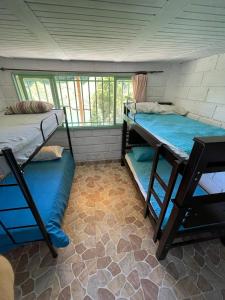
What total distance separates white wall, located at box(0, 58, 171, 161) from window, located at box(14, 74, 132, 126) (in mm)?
145

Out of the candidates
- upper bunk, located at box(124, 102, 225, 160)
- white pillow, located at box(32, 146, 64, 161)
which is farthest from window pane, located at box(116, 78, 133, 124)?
white pillow, located at box(32, 146, 64, 161)

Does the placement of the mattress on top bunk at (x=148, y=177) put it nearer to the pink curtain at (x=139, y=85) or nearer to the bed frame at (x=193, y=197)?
the bed frame at (x=193, y=197)

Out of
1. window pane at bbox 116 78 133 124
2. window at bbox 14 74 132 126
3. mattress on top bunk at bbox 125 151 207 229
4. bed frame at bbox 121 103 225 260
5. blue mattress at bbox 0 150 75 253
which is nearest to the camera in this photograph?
bed frame at bbox 121 103 225 260

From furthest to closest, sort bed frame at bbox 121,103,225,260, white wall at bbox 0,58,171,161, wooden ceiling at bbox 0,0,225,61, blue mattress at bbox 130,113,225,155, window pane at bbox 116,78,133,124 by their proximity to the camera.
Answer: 1. window pane at bbox 116,78,133,124
2. white wall at bbox 0,58,171,161
3. blue mattress at bbox 130,113,225,155
4. bed frame at bbox 121,103,225,260
5. wooden ceiling at bbox 0,0,225,61

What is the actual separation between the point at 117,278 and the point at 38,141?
1.56 meters

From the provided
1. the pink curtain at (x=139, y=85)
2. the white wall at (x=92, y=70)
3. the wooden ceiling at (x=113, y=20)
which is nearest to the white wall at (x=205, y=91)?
the white wall at (x=92, y=70)

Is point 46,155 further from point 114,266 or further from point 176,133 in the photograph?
point 176,133

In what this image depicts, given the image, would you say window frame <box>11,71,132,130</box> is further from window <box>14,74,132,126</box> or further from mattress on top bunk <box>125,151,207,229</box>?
mattress on top bunk <box>125,151,207,229</box>

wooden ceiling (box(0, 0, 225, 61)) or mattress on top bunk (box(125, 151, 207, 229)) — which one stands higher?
wooden ceiling (box(0, 0, 225, 61))

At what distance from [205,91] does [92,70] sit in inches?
76.3

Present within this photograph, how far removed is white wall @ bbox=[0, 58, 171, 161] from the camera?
2.28m

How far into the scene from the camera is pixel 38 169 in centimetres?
213

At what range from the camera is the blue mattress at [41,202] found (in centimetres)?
129

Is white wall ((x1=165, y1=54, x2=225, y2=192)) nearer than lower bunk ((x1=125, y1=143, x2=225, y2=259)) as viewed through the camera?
No
